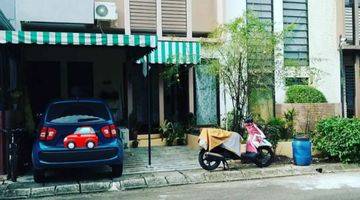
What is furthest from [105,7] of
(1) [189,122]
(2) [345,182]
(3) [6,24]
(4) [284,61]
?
(2) [345,182]

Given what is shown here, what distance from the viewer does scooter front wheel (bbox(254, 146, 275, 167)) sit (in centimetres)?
1127

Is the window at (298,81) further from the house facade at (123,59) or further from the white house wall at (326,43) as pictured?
the house facade at (123,59)

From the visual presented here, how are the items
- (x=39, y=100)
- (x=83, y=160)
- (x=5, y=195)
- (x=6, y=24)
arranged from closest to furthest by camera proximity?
(x=5, y=195)
(x=83, y=160)
(x=6, y=24)
(x=39, y=100)

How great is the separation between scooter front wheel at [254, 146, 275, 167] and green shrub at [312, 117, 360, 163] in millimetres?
1561

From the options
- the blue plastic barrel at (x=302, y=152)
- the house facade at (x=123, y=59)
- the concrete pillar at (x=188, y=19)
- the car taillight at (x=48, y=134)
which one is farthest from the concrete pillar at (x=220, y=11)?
the car taillight at (x=48, y=134)

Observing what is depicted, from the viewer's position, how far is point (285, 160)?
1221 cm

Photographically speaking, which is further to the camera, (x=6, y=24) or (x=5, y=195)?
(x=6, y=24)

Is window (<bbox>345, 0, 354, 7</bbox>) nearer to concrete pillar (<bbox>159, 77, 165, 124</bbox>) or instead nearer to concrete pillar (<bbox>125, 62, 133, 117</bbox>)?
concrete pillar (<bbox>159, 77, 165, 124</bbox>)

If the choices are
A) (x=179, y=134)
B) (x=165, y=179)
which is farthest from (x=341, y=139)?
(x=179, y=134)

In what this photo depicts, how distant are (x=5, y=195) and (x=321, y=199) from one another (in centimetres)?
601

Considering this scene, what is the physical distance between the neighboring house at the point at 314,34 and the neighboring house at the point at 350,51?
0.26 meters

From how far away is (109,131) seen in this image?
9.95 meters

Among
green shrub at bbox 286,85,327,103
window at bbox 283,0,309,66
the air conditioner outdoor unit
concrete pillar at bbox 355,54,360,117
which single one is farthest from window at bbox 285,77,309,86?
the air conditioner outdoor unit

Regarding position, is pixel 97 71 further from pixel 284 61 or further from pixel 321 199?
pixel 321 199
